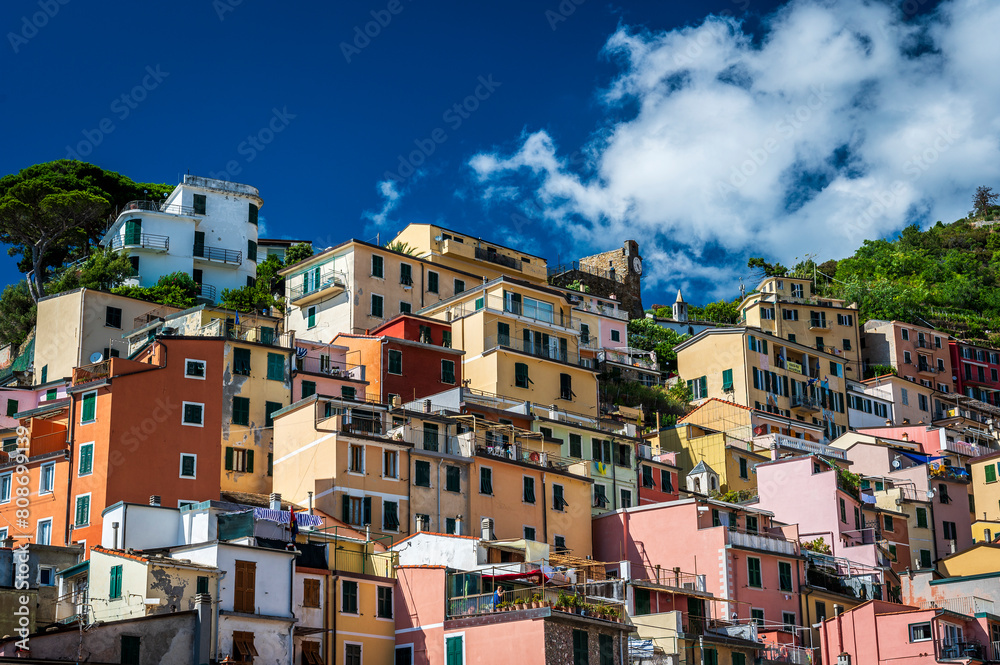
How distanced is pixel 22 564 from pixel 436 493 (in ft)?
49.7

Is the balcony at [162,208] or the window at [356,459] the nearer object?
the window at [356,459]

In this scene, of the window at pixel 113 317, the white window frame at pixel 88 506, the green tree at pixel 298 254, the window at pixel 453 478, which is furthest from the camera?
the green tree at pixel 298 254

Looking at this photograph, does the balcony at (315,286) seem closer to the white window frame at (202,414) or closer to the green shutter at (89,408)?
the white window frame at (202,414)

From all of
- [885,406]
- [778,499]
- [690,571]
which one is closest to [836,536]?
[778,499]

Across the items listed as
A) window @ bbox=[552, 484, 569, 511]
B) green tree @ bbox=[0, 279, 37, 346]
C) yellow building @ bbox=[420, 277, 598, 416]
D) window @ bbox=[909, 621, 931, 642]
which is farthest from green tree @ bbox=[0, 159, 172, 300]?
window @ bbox=[909, 621, 931, 642]

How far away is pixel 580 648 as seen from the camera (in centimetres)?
3566

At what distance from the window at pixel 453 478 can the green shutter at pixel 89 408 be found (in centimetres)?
1281

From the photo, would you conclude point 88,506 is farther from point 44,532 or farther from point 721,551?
point 721,551

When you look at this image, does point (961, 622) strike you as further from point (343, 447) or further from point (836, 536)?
point (343, 447)


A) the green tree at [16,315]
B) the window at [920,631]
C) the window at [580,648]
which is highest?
the green tree at [16,315]

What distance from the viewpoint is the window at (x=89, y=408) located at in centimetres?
4466

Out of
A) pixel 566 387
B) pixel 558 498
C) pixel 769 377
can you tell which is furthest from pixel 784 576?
pixel 769 377

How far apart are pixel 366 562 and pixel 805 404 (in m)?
47.5

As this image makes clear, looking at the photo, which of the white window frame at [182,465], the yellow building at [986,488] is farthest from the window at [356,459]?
the yellow building at [986,488]
